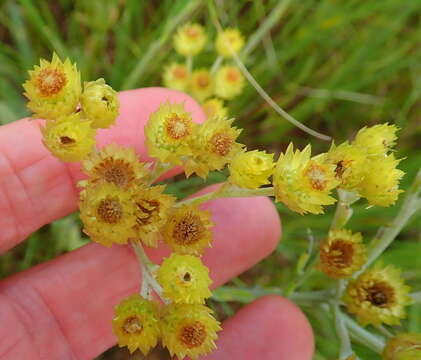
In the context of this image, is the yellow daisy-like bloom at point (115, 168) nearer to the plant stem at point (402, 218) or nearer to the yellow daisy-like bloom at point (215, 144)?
the yellow daisy-like bloom at point (215, 144)

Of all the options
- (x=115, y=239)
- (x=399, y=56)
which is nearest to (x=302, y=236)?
(x=399, y=56)

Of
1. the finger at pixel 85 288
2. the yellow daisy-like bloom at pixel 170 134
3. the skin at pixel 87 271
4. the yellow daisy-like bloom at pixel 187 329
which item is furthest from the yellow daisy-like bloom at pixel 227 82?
the yellow daisy-like bloom at pixel 187 329

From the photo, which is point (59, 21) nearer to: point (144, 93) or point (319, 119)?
point (144, 93)

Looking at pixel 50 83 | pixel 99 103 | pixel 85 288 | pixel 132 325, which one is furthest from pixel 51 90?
pixel 85 288

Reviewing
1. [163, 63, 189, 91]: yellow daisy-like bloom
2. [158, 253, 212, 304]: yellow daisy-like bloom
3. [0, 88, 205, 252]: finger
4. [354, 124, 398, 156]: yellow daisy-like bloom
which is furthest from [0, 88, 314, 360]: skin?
[354, 124, 398, 156]: yellow daisy-like bloom

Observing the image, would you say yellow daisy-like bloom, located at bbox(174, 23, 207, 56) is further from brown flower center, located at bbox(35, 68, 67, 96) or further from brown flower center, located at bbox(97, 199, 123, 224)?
brown flower center, located at bbox(97, 199, 123, 224)

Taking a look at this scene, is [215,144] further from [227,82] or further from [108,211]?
[227,82]
